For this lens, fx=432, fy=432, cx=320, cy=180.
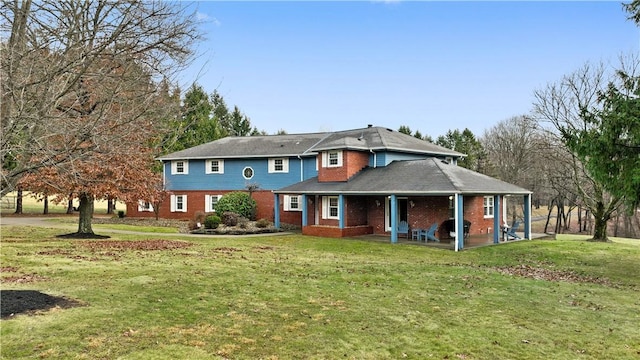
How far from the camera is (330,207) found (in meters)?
26.8

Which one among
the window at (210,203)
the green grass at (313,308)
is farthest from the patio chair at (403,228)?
the window at (210,203)

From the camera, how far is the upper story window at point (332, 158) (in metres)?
26.1

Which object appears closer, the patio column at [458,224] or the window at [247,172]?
the patio column at [458,224]

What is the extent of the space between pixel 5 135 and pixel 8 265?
328 inches

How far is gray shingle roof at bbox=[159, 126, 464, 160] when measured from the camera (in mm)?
27016

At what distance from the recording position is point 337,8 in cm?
1947

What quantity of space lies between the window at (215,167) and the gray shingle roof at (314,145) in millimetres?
Answer: 576

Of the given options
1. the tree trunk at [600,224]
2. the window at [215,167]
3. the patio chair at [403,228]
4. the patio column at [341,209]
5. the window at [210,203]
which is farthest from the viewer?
the window at [210,203]

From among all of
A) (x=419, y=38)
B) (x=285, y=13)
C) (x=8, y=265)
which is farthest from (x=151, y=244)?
(x=419, y=38)

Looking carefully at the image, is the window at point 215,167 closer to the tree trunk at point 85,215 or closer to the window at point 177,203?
the window at point 177,203

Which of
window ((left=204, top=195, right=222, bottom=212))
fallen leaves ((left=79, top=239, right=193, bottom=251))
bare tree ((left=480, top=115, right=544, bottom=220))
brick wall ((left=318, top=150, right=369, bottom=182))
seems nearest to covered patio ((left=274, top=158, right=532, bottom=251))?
brick wall ((left=318, top=150, right=369, bottom=182))

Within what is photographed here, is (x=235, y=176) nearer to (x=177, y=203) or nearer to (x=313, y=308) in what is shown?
(x=177, y=203)

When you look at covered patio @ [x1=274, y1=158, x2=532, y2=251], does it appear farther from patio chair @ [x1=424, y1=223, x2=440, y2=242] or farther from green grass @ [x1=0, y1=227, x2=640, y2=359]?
green grass @ [x1=0, y1=227, x2=640, y2=359]

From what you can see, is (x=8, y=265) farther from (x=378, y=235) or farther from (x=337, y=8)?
(x=378, y=235)
